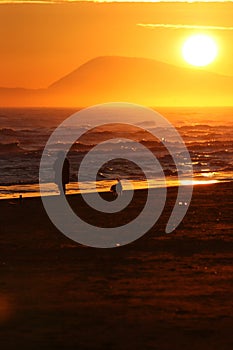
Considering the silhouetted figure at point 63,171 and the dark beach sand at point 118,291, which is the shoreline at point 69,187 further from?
the dark beach sand at point 118,291

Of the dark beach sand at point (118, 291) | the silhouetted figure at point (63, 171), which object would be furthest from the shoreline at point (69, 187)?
the dark beach sand at point (118, 291)

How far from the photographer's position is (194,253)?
16.2 meters

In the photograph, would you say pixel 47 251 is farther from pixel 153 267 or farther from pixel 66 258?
pixel 153 267

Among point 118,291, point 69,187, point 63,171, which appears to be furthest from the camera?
point 69,187

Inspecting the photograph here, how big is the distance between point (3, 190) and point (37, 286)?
56.0 feet

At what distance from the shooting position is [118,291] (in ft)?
42.4

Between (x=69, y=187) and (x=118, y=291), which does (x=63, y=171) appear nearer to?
(x=69, y=187)

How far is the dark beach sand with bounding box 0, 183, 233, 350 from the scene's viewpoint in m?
10.5

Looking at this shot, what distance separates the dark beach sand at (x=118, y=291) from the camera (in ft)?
34.4

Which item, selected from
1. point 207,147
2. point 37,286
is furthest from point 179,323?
point 207,147

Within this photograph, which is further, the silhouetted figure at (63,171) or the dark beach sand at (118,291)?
the silhouetted figure at (63,171)

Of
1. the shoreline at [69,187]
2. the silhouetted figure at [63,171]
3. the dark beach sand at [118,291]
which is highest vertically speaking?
the silhouetted figure at [63,171]

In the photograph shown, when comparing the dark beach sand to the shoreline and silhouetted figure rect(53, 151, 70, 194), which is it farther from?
the shoreline

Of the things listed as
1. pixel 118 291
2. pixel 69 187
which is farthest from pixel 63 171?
pixel 118 291
